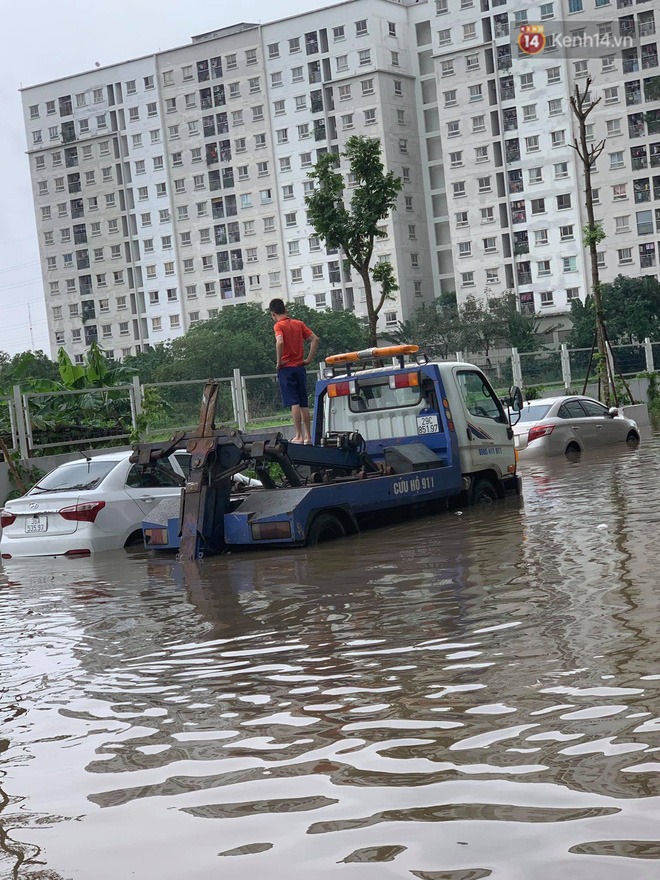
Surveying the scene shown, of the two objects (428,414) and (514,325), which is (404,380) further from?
(514,325)

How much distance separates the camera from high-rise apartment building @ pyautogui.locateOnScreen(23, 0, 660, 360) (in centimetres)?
9800

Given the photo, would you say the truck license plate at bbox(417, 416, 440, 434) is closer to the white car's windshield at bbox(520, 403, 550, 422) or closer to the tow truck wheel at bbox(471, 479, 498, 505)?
the tow truck wheel at bbox(471, 479, 498, 505)

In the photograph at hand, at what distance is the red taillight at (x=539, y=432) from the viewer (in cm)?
2150

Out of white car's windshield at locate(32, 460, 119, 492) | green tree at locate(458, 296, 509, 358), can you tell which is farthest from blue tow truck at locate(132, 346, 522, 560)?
green tree at locate(458, 296, 509, 358)

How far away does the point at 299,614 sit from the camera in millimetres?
7664

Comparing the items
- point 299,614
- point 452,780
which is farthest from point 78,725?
point 299,614

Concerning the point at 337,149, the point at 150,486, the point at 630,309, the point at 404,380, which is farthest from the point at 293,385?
the point at 337,149

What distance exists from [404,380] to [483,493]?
5.80ft

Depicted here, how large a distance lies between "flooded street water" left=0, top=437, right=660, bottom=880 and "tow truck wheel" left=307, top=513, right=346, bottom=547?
201 cm

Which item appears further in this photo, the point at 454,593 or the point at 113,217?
the point at 113,217

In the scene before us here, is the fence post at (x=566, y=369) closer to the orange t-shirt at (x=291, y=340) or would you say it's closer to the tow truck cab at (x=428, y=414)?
the tow truck cab at (x=428, y=414)

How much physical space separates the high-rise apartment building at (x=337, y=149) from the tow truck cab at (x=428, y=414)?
252 ft

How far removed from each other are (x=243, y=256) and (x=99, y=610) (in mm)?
110596

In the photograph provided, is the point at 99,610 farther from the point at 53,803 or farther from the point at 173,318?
the point at 173,318
